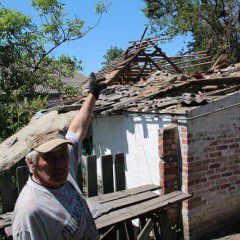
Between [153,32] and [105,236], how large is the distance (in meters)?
25.5

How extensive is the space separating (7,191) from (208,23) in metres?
22.8

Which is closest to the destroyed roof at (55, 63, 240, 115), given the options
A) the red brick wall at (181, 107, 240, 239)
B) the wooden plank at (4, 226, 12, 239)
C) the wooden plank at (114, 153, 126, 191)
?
the red brick wall at (181, 107, 240, 239)

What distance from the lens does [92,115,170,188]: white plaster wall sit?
6176 mm

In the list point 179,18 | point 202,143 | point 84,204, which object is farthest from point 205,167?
point 179,18

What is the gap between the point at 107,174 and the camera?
4.27 meters

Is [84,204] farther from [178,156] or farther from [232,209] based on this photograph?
[232,209]

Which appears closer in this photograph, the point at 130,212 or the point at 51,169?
the point at 51,169

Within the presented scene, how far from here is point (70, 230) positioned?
2246 millimetres

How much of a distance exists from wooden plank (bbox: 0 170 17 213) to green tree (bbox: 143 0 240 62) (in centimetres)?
1985

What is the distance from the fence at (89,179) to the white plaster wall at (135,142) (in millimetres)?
1744

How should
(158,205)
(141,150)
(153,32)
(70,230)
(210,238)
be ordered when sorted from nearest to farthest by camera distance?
(70,230) → (158,205) → (210,238) → (141,150) → (153,32)

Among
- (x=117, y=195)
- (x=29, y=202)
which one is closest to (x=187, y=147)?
(x=117, y=195)

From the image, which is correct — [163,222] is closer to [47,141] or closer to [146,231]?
[146,231]

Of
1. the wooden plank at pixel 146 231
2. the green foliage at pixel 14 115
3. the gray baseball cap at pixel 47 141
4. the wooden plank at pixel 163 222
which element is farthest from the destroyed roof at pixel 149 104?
the gray baseball cap at pixel 47 141
